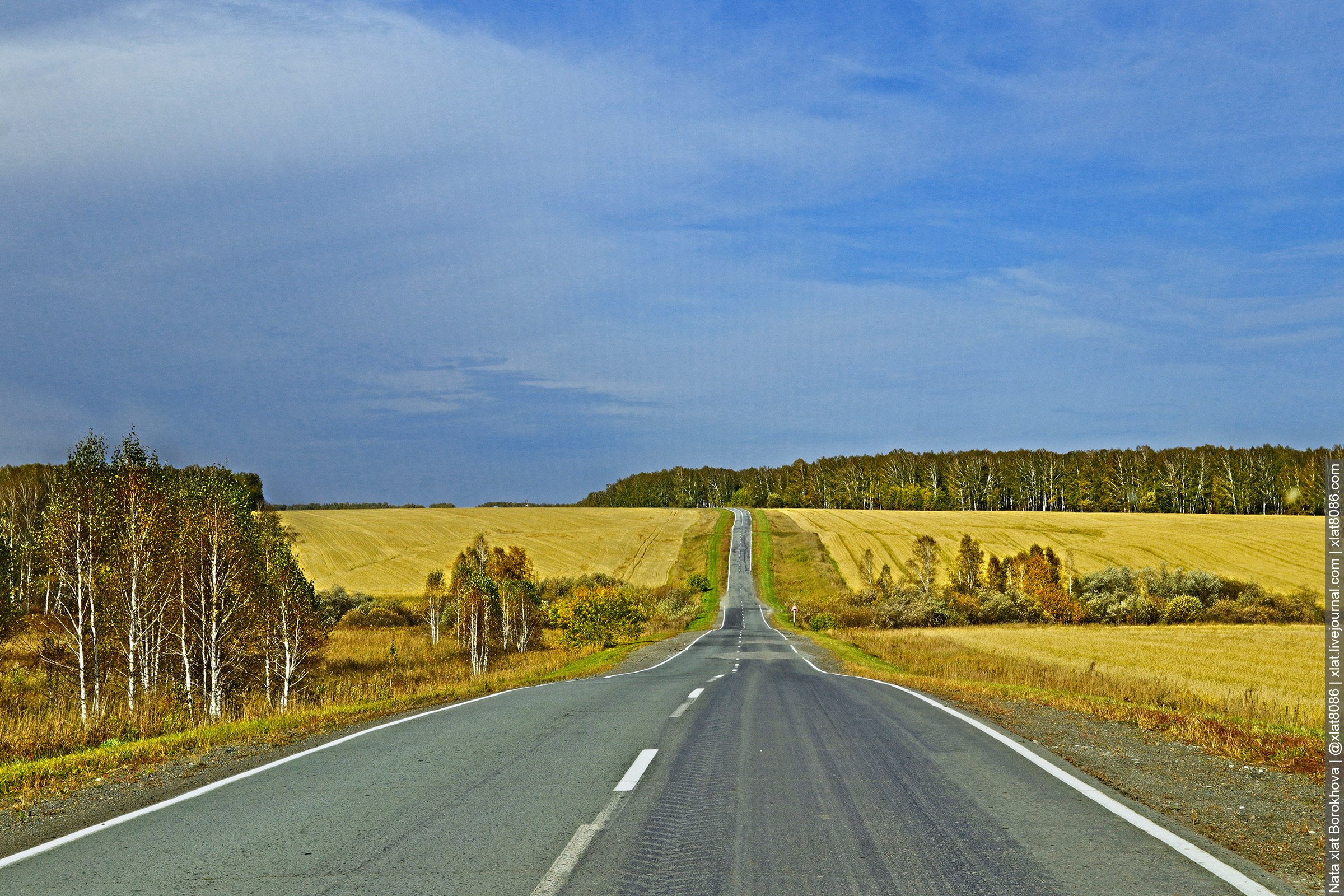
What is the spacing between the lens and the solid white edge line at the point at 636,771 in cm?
793

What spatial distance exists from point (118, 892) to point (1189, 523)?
117 meters

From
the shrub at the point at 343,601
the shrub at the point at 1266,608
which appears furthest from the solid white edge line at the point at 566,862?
the shrub at the point at 1266,608

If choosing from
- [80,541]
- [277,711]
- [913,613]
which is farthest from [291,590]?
[913,613]

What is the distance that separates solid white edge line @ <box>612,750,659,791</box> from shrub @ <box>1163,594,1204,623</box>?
67470 millimetres

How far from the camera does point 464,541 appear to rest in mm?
106375

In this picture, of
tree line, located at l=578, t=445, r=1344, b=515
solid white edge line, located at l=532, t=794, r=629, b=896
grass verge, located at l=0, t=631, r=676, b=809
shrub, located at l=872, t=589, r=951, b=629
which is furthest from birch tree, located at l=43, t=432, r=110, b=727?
tree line, located at l=578, t=445, r=1344, b=515

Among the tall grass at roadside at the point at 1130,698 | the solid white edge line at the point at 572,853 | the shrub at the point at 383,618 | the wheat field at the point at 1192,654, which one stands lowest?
the shrub at the point at 383,618

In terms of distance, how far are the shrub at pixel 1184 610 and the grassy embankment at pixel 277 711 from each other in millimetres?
39556

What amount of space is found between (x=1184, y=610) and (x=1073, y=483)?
9801 cm

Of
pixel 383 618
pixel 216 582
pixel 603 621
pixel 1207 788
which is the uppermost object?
pixel 1207 788

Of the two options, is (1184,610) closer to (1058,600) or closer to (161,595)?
(1058,600)

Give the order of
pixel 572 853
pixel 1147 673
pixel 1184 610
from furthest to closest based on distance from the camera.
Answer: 1. pixel 1184 610
2. pixel 1147 673
3. pixel 572 853

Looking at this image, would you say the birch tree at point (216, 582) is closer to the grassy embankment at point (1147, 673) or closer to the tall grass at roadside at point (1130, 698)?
the tall grass at roadside at point (1130, 698)

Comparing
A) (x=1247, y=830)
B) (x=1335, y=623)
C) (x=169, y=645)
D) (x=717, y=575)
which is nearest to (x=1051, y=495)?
(x=717, y=575)
